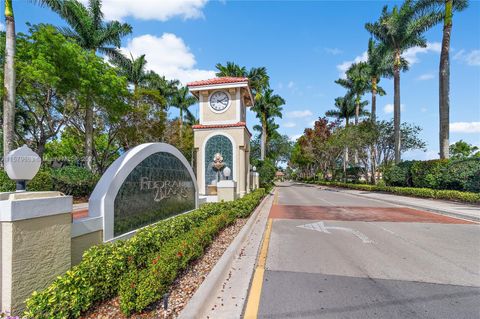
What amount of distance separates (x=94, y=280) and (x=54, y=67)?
16.1m

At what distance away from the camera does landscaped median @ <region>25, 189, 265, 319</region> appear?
2.74 metres

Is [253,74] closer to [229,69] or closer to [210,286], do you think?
[229,69]

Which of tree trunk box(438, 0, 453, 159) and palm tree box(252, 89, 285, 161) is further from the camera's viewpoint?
palm tree box(252, 89, 285, 161)

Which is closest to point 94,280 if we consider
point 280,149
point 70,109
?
point 70,109

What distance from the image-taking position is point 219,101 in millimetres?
18797

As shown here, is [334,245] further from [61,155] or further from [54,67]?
[61,155]

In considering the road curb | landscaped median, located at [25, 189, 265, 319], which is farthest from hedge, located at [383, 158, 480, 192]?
landscaped median, located at [25, 189, 265, 319]

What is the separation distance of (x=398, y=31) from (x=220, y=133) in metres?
19.6

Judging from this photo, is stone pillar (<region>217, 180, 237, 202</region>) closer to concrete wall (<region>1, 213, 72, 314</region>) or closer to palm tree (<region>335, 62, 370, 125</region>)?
concrete wall (<region>1, 213, 72, 314</region>)

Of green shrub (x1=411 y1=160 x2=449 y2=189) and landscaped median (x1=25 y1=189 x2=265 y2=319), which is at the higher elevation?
green shrub (x1=411 y1=160 x2=449 y2=189)

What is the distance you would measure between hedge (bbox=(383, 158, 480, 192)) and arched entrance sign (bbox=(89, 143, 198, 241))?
17657mm

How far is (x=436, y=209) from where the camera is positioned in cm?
1231

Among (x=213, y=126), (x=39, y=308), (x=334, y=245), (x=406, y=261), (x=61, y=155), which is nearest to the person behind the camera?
(x=39, y=308)

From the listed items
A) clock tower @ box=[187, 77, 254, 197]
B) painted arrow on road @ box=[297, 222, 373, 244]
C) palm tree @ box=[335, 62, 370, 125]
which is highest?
palm tree @ box=[335, 62, 370, 125]
